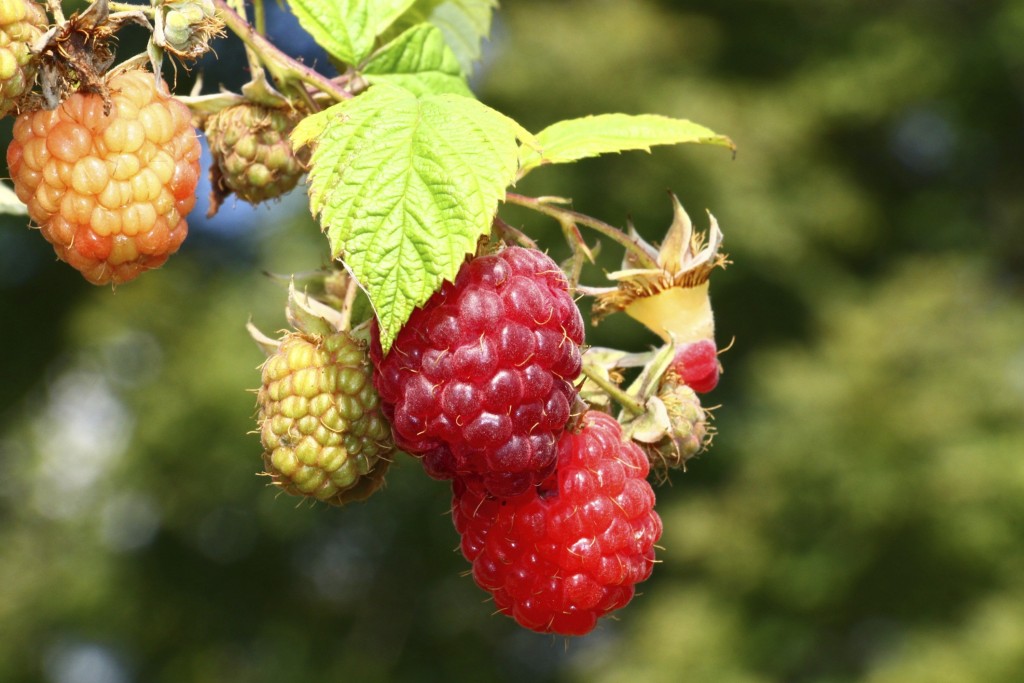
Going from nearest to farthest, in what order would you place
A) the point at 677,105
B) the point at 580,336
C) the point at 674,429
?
1. the point at 580,336
2. the point at 674,429
3. the point at 677,105

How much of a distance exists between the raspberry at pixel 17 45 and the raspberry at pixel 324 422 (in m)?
0.34

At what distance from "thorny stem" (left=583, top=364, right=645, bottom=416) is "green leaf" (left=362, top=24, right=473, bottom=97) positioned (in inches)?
14.8

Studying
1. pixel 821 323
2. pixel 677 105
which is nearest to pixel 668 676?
pixel 821 323

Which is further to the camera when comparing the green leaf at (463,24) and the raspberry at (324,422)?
the green leaf at (463,24)

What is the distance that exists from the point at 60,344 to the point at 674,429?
11.1 meters

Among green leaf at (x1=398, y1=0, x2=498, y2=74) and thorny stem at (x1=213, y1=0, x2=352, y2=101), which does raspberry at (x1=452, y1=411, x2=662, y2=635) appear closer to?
thorny stem at (x1=213, y1=0, x2=352, y2=101)

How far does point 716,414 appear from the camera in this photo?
30.2ft

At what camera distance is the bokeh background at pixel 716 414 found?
7.78 meters

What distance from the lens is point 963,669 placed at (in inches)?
268

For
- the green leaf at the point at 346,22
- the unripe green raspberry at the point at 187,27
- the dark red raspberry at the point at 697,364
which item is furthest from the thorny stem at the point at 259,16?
the dark red raspberry at the point at 697,364

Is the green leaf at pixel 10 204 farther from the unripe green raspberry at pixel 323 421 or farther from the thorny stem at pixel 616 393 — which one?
the thorny stem at pixel 616 393

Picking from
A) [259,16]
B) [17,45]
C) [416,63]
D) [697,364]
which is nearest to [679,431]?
[697,364]

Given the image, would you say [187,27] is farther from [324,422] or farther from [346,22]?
[324,422]

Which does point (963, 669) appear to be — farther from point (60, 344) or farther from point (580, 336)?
point (60, 344)
